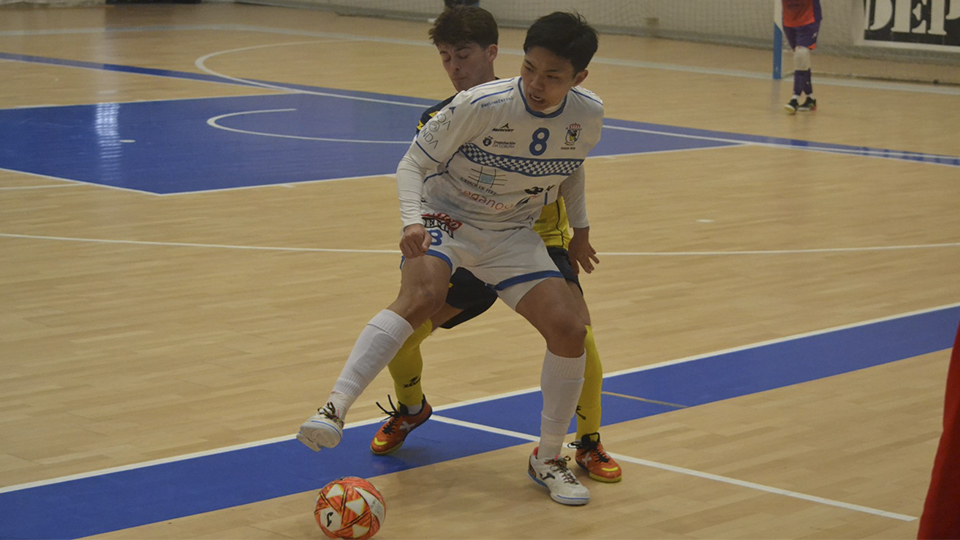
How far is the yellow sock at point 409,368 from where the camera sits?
4.76m

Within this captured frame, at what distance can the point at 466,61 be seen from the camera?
15.4ft

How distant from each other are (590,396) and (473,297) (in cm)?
53

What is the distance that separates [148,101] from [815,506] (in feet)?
41.8

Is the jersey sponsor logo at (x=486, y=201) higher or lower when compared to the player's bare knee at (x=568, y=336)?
higher

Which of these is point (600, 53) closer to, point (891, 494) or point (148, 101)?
point (148, 101)

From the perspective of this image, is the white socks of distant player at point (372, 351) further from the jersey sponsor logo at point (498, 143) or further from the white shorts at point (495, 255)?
the jersey sponsor logo at point (498, 143)

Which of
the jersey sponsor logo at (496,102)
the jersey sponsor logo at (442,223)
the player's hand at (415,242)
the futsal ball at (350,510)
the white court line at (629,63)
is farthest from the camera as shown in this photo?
the white court line at (629,63)

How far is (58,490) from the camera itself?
14.3 ft

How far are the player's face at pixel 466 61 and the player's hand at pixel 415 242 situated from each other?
0.82m

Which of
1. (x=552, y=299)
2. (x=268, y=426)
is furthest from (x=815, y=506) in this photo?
(x=268, y=426)

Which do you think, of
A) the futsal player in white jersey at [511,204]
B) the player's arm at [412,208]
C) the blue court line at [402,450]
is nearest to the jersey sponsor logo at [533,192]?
the futsal player in white jersey at [511,204]

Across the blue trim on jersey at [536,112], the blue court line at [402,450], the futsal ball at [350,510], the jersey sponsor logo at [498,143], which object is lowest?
the blue court line at [402,450]

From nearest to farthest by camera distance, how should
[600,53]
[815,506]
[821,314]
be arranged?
[815,506] < [821,314] < [600,53]

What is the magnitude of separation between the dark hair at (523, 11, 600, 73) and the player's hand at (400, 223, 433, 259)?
0.67 meters
